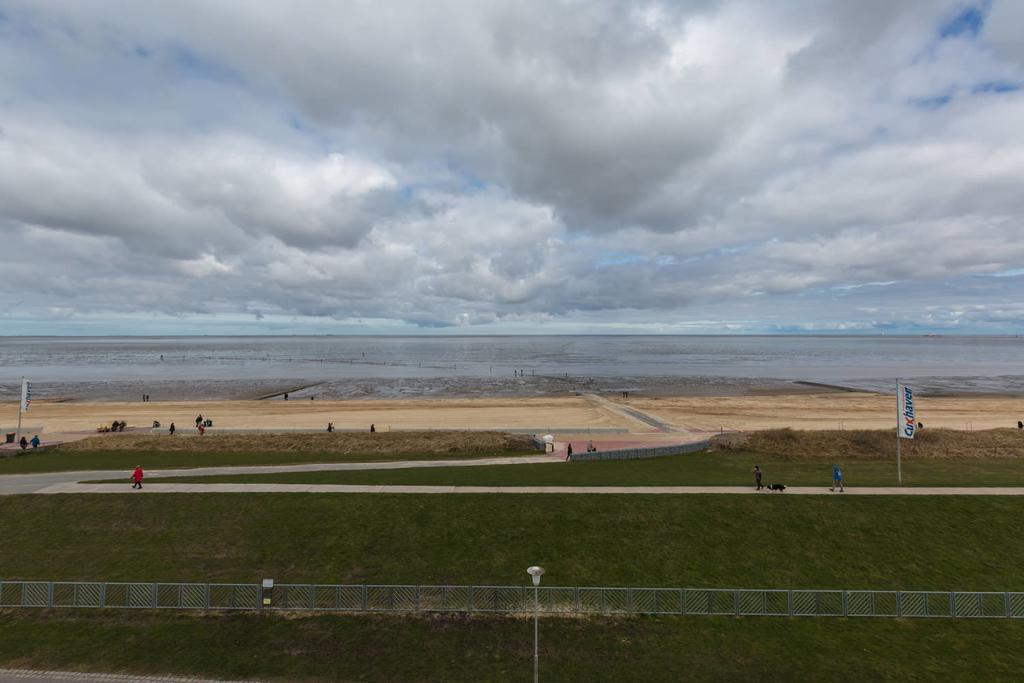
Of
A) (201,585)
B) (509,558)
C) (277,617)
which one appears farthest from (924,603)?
(201,585)

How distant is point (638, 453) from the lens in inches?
1468

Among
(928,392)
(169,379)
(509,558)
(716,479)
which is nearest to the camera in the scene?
(509,558)

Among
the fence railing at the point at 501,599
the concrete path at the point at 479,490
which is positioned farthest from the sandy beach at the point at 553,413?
the fence railing at the point at 501,599

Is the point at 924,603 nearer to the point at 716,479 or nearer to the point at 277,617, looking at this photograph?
the point at 716,479

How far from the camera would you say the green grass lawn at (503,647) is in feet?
52.6

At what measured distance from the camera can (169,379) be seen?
381 ft

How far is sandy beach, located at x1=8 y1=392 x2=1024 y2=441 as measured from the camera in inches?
2240

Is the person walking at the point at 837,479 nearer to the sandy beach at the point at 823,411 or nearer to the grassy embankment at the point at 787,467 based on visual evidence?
the grassy embankment at the point at 787,467

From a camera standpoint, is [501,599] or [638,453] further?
[638,453]

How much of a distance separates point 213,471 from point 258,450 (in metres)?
8.40

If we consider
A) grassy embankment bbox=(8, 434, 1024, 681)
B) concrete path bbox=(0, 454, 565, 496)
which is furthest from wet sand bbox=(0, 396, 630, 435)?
grassy embankment bbox=(8, 434, 1024, 681)

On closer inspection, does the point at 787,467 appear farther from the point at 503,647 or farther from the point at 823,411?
the point at 823,411

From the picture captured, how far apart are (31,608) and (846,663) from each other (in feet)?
90.9

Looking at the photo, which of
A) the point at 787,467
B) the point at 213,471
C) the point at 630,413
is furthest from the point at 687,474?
the point at 630,413
